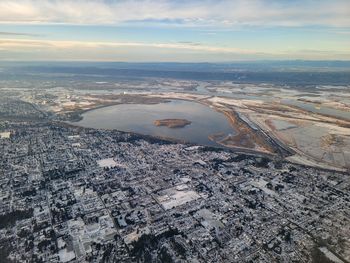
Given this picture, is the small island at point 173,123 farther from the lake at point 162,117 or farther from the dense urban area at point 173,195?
the dense urban area at point 173,195

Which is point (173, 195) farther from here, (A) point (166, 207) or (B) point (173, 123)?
(B) point (173, 123)

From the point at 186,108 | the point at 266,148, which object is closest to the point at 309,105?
the point at 186,108

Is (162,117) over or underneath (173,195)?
underneath

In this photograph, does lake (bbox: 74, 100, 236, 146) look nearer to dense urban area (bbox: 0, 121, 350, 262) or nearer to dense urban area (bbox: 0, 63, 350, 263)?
dense urban area (bbox: 0, 63, 350, 263)

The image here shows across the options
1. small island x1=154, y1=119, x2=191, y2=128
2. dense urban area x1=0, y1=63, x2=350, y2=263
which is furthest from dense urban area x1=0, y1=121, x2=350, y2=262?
small island x1=154, y1=119, x2=191, y2=128

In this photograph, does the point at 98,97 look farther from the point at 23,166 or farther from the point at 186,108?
the point at 23,166

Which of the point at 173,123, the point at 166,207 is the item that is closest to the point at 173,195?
the point at 166,207
